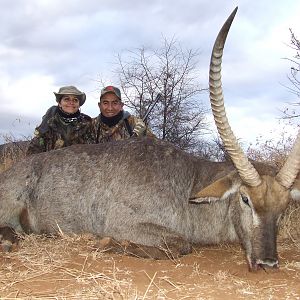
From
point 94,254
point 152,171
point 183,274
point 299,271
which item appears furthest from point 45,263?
point 299,271

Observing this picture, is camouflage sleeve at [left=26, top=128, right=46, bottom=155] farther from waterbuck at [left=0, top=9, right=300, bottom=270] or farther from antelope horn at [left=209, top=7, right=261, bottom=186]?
antelope horn at [left=209, top=7, right=261, bottom=186]

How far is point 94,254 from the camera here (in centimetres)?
490

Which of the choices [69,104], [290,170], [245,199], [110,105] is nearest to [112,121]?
[110,105]

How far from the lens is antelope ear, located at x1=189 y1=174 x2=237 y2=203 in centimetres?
505

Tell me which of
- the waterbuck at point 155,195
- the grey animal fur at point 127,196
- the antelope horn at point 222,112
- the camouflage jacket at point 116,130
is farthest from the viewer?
the camouflage jacket at point 116,130

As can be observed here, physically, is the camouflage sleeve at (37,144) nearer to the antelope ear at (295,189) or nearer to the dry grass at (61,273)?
the dry grass at (61,273)

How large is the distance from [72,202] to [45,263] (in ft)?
4.47

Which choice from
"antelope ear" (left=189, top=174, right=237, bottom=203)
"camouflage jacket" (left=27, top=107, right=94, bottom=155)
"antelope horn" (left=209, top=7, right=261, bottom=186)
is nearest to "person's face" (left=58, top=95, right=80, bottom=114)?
"camouflage jacket" (left=27, top=107, right=94, bottom=155)

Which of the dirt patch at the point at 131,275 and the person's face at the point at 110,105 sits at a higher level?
the person's face at the point at 110,105

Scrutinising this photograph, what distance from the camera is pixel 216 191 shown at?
507 cm

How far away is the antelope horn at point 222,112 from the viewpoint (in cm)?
421

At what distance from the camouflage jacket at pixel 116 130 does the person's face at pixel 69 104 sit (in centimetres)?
44

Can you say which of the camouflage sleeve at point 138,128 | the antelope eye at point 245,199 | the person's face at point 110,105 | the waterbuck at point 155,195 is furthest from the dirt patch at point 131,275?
the person's face at point 110,105

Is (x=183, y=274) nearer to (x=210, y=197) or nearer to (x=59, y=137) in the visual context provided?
(x=210, y=197)
